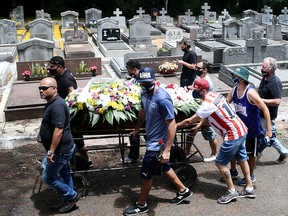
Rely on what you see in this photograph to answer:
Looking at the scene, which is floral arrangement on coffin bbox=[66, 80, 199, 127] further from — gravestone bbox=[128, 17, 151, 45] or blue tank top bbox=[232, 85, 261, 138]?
gravestone bbox=[128, 17, 151, 45]

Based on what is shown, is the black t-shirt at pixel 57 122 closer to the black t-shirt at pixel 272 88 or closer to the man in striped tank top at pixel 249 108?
the man in striped tank top at pixel 249 108

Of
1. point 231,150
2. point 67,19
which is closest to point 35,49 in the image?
point 231,150

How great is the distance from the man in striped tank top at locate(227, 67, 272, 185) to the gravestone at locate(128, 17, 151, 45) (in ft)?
50.0

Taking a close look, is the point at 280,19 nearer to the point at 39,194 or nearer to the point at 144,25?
the point at 144,25

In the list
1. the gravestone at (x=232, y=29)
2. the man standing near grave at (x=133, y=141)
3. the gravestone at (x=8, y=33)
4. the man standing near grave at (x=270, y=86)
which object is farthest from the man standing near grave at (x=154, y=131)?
the gravestone at (x=232, y=29)

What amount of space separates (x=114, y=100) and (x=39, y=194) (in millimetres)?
1693

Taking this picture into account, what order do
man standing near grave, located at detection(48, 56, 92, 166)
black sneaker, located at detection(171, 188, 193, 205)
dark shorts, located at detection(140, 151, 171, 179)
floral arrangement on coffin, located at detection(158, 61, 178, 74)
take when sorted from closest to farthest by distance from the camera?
dark shorts, located at detection(140, 151, 171, 179), black sneaker, located at detection(171, 188, 193, 205), man standing near grave, located at detection(48, 56, 92, 166), floral arrangement on coffin, located at detection(158, 61, 178, 74)

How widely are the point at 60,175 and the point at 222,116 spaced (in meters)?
2.18

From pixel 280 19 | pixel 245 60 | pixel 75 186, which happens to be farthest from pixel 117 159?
pixel 280 19

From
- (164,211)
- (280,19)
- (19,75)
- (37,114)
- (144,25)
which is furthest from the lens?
(280,19)

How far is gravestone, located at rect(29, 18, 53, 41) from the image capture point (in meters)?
20.3

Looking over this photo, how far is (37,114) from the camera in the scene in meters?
9.31

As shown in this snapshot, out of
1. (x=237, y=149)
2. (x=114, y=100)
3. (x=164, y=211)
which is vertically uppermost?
(x=114, y=100)

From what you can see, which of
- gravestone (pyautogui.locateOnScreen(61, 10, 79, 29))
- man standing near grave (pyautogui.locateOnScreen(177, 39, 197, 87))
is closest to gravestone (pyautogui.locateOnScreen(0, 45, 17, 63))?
gravestone (pyautogui.locateOnScreen(61, 10, 79, 29))
